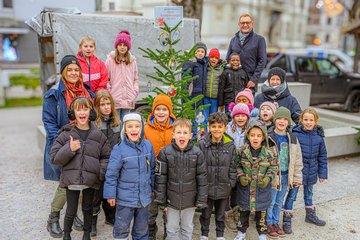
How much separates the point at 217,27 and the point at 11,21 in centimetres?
1843

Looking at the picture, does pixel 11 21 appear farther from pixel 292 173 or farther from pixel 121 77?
pixel 292 173

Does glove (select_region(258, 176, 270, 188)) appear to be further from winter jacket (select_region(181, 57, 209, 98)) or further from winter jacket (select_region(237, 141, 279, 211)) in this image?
winter jacket (select_region(181, 57, 209, 98))

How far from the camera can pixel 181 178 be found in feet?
12.0

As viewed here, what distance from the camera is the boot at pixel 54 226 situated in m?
4.21

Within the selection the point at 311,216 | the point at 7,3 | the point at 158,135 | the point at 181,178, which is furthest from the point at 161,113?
the point at 7,3

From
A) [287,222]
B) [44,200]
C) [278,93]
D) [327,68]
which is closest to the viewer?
[287,222]

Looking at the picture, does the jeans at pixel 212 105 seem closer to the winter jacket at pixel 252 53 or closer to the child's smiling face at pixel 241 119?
the winter jacket at pixel 252 53

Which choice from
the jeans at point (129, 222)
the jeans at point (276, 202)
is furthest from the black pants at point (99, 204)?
the jeans at point (276, 202)

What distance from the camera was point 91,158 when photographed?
370cm

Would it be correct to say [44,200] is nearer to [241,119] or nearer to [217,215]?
[217,215]

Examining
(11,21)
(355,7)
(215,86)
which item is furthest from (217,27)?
(215,86)

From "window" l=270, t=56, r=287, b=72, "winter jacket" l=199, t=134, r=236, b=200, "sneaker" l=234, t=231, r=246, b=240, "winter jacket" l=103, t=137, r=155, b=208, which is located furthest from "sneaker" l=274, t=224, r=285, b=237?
"window" l=270, t=56, r=287, b=72

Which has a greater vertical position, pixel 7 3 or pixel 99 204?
pixel 7 3

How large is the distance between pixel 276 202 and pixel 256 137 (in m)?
0.96
